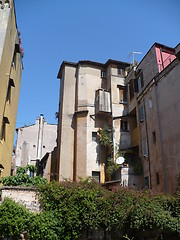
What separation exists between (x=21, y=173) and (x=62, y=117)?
10258mm

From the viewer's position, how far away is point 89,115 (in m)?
25.5

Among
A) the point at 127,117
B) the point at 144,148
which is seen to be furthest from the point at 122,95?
the point at 144,148

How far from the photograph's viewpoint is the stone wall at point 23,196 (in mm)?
13750

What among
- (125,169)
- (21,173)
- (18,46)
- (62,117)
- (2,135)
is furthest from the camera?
(62,117)

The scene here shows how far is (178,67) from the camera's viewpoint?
60.1 feet

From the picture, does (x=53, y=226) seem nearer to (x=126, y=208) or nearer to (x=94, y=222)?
(x=94, y=222)

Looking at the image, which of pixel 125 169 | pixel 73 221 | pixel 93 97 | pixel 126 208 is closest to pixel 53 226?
pixel 73 221

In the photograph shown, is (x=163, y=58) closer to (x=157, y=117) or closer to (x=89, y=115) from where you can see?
(x=157, y=117)

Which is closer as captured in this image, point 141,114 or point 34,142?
point 141,114

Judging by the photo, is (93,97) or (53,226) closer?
(53,226)

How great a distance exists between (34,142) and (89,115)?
15.5m

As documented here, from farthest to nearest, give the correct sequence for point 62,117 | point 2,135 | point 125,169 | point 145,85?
point 62,117, point 145,85, point 125,169, point 2,135

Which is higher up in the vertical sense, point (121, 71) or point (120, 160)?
point (121, 71)

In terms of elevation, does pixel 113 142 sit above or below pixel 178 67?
below
